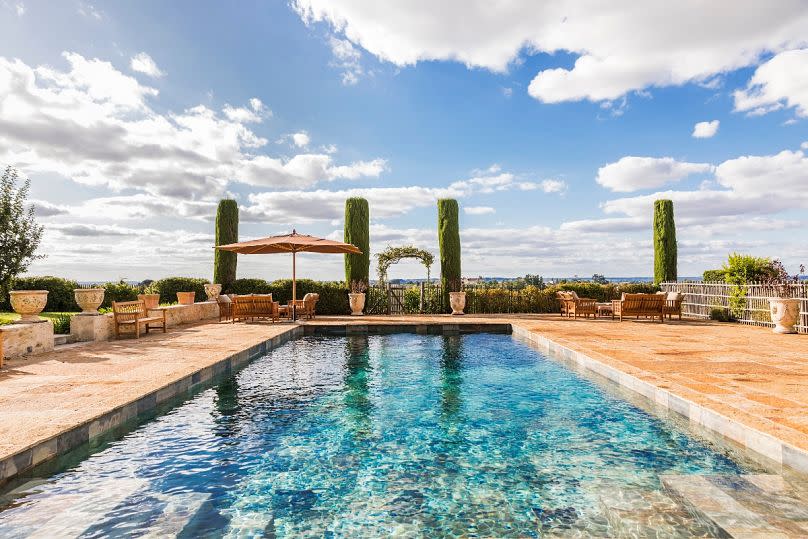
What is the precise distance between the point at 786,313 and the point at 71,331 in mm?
16372

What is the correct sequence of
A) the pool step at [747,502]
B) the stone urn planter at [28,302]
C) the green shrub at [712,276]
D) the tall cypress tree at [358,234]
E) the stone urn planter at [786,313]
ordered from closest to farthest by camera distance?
the pool step at [747,502], the stone urn planter at [28,302], the stone urn planter at [786,313], the green shrub at [712,276], the tall cypress tree at [358,234]

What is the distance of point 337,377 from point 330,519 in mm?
4324

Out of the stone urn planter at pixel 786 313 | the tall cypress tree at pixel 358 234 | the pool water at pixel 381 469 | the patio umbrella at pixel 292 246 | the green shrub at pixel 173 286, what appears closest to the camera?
the pool water at pixel 381 469

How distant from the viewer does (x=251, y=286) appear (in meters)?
18.5

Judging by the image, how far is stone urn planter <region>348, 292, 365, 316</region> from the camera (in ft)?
55.9

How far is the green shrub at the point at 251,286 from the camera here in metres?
18.2

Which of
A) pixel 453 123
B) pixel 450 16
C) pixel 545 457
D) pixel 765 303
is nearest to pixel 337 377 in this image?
pixel 545 457

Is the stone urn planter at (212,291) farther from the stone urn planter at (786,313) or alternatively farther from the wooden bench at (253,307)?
the stone urn planter at (786,313)

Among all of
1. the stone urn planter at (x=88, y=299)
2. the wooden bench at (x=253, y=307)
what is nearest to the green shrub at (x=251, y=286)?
the wooden bench at (x=253, y=307)

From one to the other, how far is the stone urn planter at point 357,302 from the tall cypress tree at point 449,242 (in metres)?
3.53

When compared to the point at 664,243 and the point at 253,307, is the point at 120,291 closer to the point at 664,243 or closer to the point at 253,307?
the point at 253,307

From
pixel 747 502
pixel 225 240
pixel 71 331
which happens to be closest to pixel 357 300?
pixel 225 240

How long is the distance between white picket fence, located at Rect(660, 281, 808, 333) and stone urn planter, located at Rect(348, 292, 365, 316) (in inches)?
474

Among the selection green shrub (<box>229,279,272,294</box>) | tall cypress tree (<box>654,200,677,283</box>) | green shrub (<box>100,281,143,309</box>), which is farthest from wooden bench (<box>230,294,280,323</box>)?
tall cypress tree (<box>654,200,677,283</box>)
